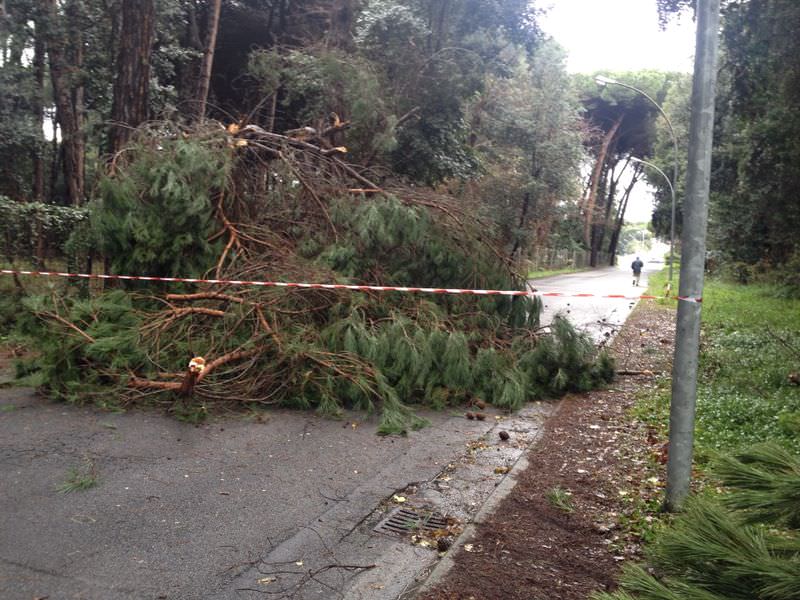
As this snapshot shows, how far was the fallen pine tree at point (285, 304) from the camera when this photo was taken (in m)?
7.01

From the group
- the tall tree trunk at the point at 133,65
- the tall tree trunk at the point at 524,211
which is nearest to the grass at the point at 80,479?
the tall tree trunk at the point at 133,65

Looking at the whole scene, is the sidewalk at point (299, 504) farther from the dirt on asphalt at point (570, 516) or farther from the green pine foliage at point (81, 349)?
the green pine foliage at point (81, 349)

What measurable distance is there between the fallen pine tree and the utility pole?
2861 millimetres

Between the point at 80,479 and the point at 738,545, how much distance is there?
15.2ft

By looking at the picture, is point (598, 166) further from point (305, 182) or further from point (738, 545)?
point (738, 545)

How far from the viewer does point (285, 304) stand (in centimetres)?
760

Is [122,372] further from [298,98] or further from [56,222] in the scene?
[298,98]

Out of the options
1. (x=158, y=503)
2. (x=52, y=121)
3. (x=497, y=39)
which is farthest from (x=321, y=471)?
(x=52, y=121)

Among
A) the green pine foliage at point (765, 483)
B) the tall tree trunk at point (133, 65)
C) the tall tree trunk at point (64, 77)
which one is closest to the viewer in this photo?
the green pine foliage at point (765, 483)

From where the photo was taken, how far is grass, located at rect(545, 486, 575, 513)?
15.9ft

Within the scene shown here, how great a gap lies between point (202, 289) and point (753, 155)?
13606 millimetres

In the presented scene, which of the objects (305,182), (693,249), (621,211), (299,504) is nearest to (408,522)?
(299,504)

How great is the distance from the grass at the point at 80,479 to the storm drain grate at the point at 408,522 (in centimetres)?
214

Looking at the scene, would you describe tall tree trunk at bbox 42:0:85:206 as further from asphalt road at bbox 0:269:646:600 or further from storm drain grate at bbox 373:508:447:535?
storm drain grate at bbox 373:508:447:535
